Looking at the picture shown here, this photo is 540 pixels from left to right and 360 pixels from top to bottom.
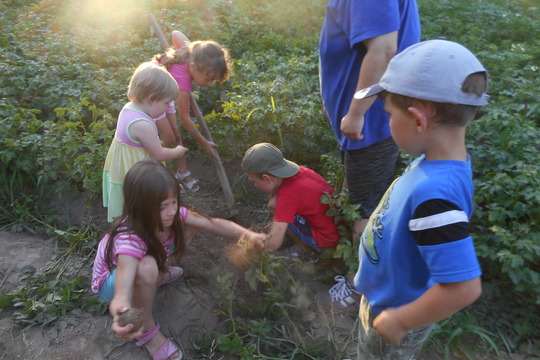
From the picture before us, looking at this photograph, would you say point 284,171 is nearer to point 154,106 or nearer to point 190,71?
point 154,106

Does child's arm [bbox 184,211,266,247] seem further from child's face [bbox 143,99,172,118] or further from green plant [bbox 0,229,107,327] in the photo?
green plant [bbox 0,229,107,327]

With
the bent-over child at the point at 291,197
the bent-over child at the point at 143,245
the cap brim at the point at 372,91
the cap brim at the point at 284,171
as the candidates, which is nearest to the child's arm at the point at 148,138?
the bent-over child at the point at 143,245

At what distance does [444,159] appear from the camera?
4.23 ft

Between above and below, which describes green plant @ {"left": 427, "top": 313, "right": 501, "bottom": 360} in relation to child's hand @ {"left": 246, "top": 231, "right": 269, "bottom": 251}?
below

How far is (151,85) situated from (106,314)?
1415mm

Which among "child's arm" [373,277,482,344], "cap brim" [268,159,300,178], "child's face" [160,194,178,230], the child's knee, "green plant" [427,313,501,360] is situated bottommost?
"green plant" [427,313,501,360]

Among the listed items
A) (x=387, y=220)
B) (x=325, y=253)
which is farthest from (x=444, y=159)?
(x=325, y=253)

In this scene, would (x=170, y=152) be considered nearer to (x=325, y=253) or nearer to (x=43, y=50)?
(x=325, y=253)

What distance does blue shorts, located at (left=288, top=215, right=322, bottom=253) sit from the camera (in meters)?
2.91

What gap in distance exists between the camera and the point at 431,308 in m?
1.26

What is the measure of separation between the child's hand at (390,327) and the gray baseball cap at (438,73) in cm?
66

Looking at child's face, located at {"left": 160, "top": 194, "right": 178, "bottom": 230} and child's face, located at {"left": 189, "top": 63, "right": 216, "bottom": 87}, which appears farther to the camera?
child's face, located at {"left": 189, "top": 63, "right": 216, "bottom": 87}

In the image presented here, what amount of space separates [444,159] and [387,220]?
273mm

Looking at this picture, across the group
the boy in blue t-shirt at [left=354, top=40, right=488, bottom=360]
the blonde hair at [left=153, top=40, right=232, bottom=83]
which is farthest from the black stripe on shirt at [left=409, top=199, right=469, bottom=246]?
the blonde hair at [left=153, top=40, right=232, bottom=83]
